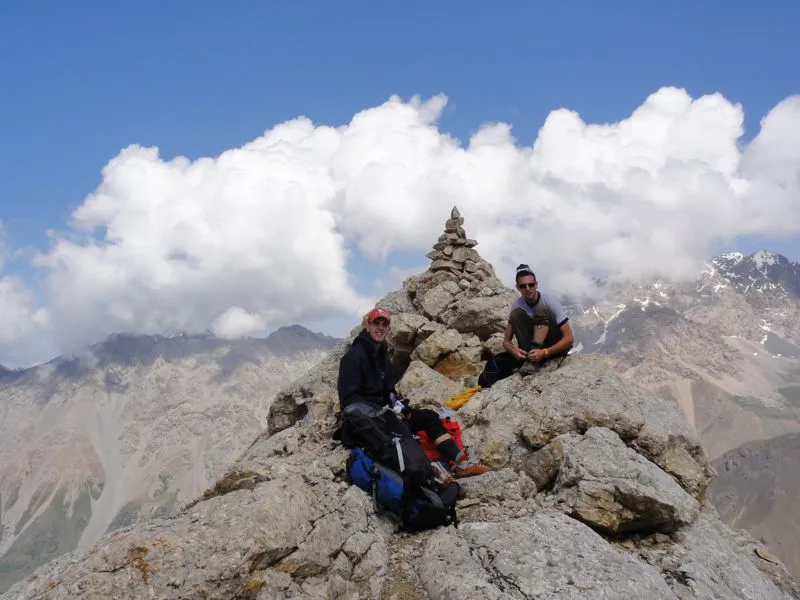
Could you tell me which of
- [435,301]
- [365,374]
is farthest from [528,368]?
[435,301]

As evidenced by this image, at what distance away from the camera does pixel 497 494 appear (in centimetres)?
1285

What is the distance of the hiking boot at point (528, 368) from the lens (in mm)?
16719

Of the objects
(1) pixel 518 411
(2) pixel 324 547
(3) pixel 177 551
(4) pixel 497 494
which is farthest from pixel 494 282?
(3) pixel 177 551

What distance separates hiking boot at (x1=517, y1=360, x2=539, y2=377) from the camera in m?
16.7

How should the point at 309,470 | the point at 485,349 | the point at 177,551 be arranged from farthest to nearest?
1. the point at 485,349
2. the point at 309,470
3. the point at 177,551

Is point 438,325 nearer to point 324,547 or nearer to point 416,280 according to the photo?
point 416,280

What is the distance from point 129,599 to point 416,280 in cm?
2298

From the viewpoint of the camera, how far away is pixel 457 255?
99.6 ft

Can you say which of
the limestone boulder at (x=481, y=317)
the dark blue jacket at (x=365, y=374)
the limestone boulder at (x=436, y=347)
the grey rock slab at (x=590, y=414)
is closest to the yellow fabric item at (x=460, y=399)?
the grey rock slab at (x=590, y=414)

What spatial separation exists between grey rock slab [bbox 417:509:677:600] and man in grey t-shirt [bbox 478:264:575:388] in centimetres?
577

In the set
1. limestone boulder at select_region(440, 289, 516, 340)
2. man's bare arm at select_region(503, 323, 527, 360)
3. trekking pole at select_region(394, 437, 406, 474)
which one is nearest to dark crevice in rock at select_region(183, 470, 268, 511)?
trekking pole at select_region(394, 437, 406, 474)

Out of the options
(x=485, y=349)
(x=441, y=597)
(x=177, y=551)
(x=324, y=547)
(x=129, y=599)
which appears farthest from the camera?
(x=485, y=349)

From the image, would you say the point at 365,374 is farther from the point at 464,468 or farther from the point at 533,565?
the point at 533,565

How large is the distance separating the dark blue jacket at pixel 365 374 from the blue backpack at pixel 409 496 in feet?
5.70
